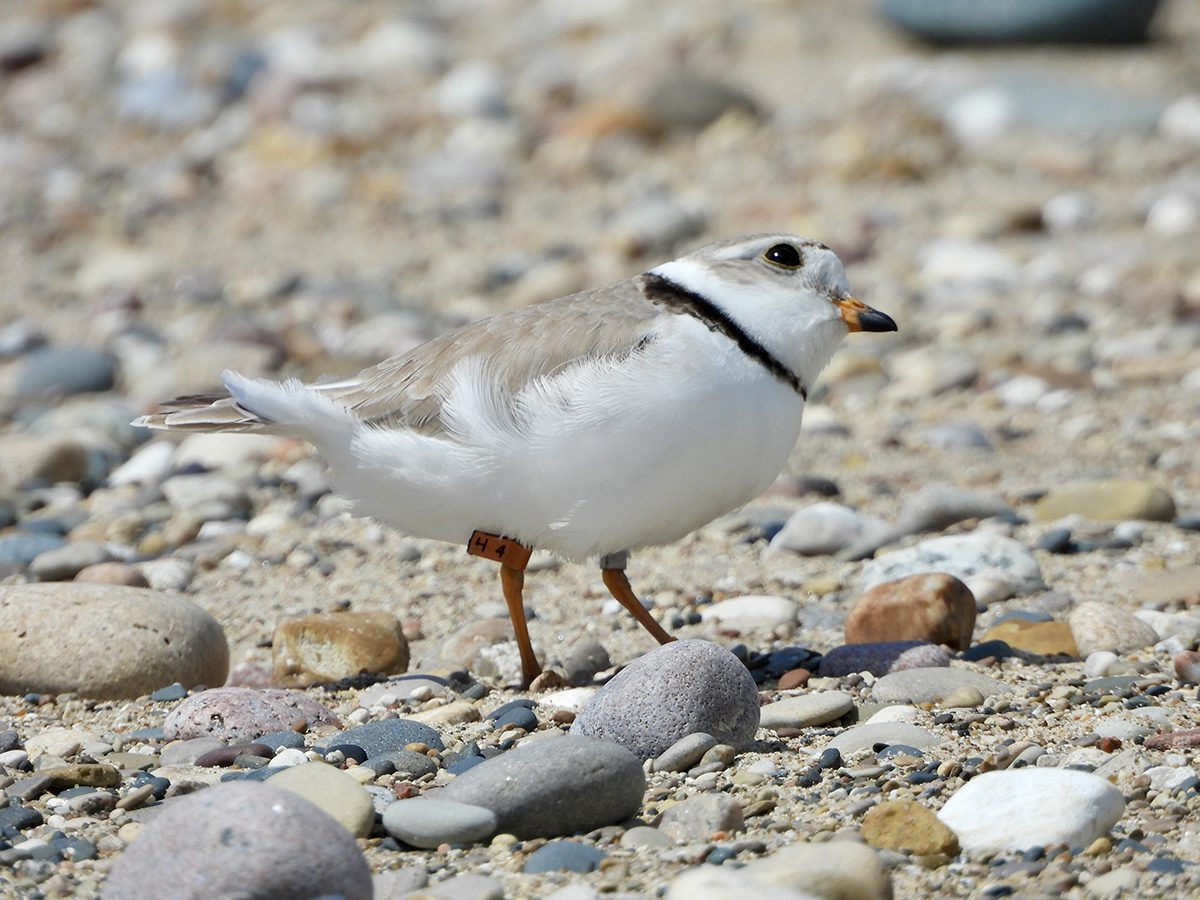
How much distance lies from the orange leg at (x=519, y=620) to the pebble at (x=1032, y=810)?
1594 mm

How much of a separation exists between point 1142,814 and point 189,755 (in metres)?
2.17

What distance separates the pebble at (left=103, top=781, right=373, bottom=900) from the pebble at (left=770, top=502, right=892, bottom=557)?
10.2ft

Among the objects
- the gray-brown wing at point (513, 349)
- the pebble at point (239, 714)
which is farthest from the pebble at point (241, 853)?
the gray-brown wing at point (513, 349)

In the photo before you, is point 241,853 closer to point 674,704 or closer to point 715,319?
point 674,704

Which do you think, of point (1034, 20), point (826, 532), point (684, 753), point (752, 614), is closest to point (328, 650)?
point (752, 614)

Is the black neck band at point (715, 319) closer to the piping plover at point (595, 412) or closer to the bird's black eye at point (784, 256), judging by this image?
the piping plover at point (595, 412)

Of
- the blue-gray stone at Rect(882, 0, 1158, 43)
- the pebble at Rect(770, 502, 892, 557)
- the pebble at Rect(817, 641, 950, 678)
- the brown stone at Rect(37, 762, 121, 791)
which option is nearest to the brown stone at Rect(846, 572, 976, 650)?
the pebble at Rect(817, 641, 950, 678)

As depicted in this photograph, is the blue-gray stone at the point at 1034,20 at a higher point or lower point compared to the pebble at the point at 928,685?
higher

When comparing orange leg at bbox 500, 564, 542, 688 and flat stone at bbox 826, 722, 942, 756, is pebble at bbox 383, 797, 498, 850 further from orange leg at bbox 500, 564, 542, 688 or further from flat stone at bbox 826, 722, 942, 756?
orange leg at bbox 500, 564, 542, 688

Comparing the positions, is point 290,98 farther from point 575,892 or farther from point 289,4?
point 575,892

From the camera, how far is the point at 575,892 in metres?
3.00

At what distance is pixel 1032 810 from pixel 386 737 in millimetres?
1539

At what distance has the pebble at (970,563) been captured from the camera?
529cm

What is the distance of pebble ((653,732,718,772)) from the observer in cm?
373
